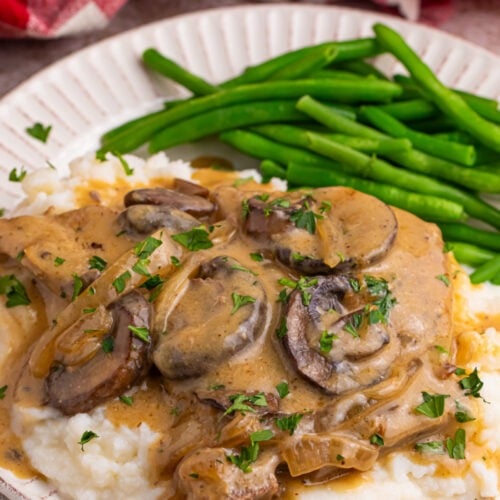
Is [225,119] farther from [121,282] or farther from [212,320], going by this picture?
[212,320]

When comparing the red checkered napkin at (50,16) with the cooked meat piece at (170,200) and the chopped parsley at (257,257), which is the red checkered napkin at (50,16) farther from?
the chopped parsley at (257,257)

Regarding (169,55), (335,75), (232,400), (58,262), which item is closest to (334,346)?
(232,400)

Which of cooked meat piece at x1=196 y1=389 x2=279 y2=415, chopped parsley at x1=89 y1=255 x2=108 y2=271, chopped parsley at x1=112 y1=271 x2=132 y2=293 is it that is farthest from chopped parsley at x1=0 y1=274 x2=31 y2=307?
cooked meat piece at x1=196 y1=389 x2=279 y2=415

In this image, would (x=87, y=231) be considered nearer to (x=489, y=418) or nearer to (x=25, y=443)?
(x=25, y=443)

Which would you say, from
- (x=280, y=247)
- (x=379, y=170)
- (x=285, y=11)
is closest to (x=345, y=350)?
(x=280, y=247)

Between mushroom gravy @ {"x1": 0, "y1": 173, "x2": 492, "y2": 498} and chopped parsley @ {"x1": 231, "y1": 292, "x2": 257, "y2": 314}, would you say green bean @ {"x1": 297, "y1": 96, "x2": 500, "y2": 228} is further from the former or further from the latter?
chopped parsley @ {"x1": 231, "y1": 292, "x2": 257, "y2": 314}
